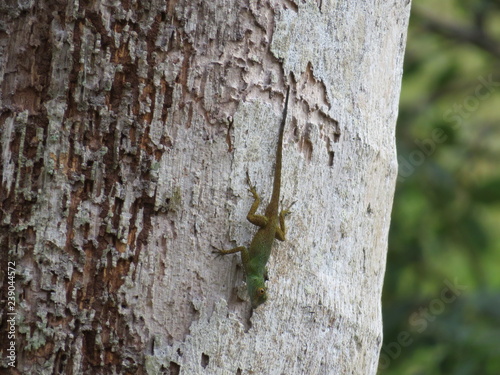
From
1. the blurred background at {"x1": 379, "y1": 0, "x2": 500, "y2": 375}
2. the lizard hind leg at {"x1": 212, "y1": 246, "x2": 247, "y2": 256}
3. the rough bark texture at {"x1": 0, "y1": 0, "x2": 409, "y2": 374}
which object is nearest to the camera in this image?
the rough bark texture at {"x1": 0, "y1": 0, "x2": 409, "y2": 374}

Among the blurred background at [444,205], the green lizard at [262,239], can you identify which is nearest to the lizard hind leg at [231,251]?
the green lizard at [262,239]

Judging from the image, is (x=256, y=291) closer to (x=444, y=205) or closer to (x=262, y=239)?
(x=262, y=239)

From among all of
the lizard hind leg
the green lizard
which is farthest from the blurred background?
the lizard hind leg

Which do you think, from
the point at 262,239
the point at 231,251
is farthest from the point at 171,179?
the point at 262,239

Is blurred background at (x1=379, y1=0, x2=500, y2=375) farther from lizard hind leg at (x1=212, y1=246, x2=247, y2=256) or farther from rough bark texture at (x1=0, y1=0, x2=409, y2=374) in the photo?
lizard hind leg at (x1=212, y1=246, x2=247, y2=256)

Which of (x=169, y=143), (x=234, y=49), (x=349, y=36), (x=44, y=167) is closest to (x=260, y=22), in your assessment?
(x=234, y=49)

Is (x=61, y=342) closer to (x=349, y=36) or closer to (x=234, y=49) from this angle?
(x=234, y=49)
